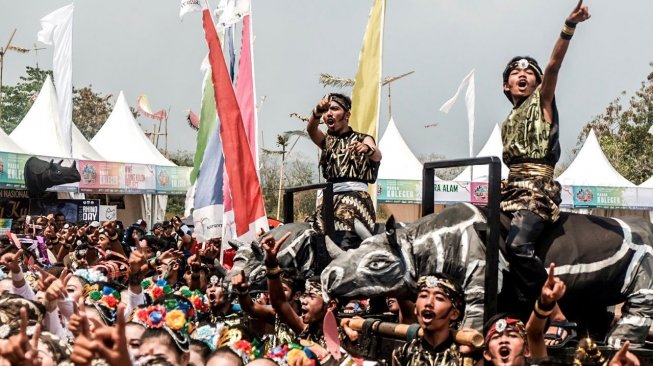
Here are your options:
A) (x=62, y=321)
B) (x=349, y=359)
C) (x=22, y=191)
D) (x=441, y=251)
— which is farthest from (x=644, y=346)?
(x=22, y=191)

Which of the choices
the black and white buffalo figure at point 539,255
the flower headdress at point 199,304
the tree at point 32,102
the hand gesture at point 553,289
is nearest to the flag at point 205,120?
the flower headdress at point 199,304

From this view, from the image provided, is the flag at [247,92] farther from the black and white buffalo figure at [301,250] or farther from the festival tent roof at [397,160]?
the festival tent roof at [397,160]

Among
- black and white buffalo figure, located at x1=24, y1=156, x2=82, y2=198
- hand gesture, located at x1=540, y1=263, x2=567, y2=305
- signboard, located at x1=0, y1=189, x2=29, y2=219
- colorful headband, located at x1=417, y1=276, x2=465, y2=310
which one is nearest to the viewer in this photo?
hand gesture, located at x1=540, y1=263, x2=567, y2=305

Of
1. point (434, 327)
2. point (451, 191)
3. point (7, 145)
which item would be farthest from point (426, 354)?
point (451, 191)

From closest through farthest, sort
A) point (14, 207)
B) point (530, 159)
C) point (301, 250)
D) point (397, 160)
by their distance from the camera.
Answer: point (530, 159)
point (301, 250)
point (14, 207)
point (397, 160)

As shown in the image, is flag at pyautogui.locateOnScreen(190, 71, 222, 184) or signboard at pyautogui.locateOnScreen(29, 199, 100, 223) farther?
signboard at pyautogui.locateOnScreen(29, 199, 100, 223)

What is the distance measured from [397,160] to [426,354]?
2885cm

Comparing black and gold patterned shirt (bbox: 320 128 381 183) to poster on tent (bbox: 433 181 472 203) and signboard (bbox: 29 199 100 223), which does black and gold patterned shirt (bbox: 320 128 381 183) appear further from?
poster on tent (bbox: 433 181 472 203)

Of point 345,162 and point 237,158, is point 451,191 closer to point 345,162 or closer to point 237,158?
point 237,158

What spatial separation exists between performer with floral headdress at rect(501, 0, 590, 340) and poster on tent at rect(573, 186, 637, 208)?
27.3m

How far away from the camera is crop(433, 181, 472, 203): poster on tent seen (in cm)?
2920

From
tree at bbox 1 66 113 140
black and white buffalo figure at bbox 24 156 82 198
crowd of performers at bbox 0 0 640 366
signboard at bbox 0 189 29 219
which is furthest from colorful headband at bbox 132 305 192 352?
tree at bbox 1 66 113 140

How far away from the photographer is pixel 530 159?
536 centimetres

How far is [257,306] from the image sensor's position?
6.67 meters
